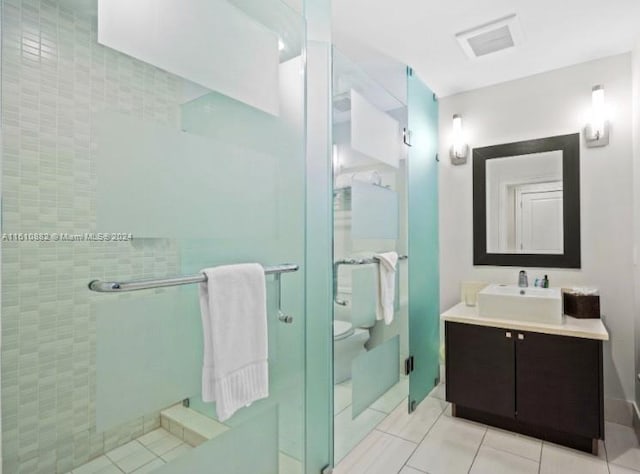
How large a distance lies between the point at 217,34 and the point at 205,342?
1.10m

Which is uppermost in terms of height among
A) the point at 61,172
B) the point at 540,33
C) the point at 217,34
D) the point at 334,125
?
the point at 540,33

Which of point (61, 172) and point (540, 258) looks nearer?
point (61, 172)

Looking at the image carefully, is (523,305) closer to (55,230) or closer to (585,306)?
(585,306)

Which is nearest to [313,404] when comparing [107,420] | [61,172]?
[107,420]

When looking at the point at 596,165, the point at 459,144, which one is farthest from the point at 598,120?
the point at 459,144

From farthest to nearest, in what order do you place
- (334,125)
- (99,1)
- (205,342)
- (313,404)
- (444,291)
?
1. (444,291)
2. (334,125)
3. (313,404)
4. (205,342)
5. (99,1)

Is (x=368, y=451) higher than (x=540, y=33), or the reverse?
(x=540, y=33)

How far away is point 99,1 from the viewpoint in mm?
979

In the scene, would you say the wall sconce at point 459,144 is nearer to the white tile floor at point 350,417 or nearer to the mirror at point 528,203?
the mirror at point 528,203

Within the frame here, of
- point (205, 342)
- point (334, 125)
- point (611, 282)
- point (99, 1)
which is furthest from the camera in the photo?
point (611, 282)

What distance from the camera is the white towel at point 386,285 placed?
225 cm

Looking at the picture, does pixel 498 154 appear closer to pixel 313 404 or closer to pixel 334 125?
pixel 334 125

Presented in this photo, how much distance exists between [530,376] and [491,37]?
205 cm

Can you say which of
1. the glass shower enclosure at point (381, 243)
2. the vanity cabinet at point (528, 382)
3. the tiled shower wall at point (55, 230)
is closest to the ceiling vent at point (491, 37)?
the glass shower enclosure at point (381, 243)
